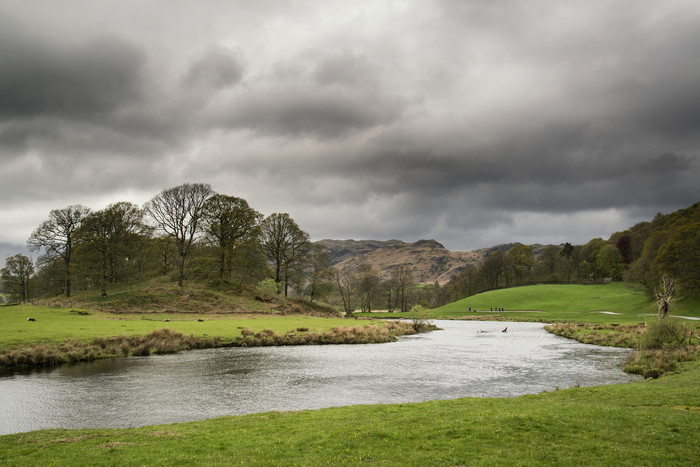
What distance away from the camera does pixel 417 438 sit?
38.7 feet

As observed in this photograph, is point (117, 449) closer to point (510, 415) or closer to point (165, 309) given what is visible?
point (510, 415)

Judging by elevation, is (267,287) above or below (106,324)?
above

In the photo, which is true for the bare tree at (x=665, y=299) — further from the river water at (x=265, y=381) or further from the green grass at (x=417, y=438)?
the green grass at (x=417, y=438)

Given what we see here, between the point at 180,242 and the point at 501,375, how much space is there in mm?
50863

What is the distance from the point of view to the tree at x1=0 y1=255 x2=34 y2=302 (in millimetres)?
78375

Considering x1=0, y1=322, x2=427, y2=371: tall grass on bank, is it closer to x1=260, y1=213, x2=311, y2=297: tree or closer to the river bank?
the river bank

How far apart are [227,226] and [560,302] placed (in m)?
88.2

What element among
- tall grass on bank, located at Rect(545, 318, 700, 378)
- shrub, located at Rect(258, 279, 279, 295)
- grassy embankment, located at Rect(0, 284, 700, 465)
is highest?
shrub, located at Rect(258, 279, 279, 295)

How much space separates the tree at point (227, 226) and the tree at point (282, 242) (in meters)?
7.32

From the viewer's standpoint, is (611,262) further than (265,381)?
Yes

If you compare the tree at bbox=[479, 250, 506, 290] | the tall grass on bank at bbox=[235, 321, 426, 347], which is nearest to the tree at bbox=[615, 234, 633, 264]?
the tree at bbox=[479, 250, 506, 290]

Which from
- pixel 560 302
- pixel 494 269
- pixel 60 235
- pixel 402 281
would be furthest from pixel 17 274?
pixel 494 269

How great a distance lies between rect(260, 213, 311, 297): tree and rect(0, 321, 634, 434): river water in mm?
37680

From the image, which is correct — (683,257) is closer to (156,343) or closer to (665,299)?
(665,299)
